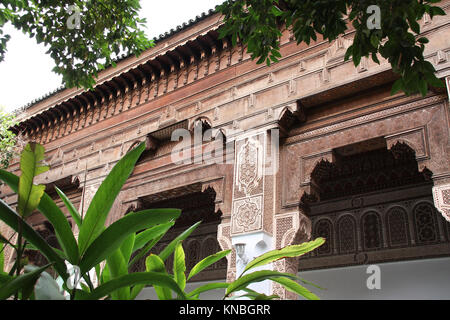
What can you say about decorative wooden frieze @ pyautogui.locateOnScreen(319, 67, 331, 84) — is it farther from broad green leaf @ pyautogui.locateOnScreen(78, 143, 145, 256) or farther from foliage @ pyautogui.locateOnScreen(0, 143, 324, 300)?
broad green leaf @ pyautogui.locateOnScreen(78, 143, 145, 256)

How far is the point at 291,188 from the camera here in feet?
17.7

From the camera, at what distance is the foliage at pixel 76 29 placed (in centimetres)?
441

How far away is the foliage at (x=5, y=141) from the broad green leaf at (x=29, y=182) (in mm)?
8182

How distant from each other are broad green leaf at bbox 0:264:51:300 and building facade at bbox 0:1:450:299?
3.97 m

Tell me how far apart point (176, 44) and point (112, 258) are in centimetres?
663

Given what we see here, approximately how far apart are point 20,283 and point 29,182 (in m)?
0.25

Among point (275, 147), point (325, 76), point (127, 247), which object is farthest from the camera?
point (275, 147)

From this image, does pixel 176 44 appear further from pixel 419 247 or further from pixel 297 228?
pixel 419 247

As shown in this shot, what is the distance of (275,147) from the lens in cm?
566

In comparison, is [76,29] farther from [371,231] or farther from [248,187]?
[371,231]

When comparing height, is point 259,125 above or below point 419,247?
above

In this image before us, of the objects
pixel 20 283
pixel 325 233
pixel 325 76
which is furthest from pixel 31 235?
pixel 325 233

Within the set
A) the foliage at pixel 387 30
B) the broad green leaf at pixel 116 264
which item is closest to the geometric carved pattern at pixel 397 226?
the foliage at pixel 387 30
